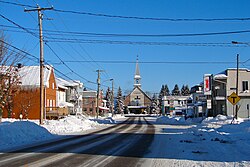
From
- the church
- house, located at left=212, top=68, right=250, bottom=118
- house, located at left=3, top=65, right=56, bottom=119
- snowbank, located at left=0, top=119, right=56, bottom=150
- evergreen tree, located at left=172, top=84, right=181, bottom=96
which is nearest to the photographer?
snowbank, located at left=0, top=119, right=56, bottom=150

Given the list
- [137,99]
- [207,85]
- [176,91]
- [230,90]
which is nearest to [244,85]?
[230,90]

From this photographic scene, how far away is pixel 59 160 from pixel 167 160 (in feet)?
12.6

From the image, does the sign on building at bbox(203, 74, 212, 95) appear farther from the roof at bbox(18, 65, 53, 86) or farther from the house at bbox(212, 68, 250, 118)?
the roof at bbox(18, 65, 53, 86)

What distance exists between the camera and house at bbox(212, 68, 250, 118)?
6047 cm

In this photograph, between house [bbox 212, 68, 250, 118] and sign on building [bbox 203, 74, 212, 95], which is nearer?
house [bbox 212, 68, 250, 118]

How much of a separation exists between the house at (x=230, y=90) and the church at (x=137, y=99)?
97.2 m

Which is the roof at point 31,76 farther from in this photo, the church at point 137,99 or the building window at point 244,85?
the church at point 137,99

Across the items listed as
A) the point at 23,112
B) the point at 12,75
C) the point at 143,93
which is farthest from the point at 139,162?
the point at 143,93

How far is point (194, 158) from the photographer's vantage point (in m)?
13.5

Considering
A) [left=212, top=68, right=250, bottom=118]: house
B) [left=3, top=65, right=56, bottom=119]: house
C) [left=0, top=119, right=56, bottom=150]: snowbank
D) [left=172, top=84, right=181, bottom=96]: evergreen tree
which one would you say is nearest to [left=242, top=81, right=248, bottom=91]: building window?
[left=212, top=68, right=250, bottom=118]: house

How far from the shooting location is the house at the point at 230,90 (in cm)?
6047

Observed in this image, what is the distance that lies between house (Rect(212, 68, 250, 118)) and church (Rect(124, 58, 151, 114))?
3829 inches

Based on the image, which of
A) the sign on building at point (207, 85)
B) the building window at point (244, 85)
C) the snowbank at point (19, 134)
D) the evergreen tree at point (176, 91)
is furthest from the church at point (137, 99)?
the snowbank at point (19, 134)

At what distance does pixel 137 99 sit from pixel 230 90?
335 ft
